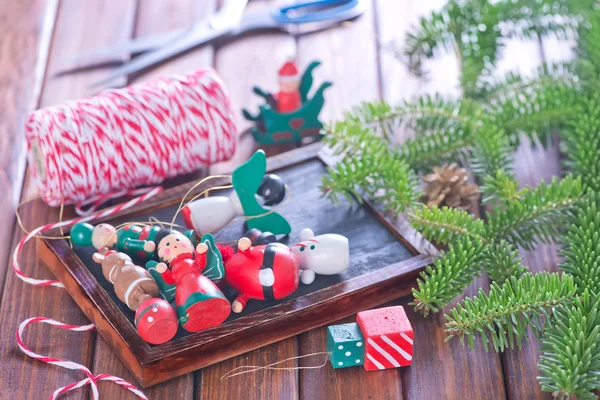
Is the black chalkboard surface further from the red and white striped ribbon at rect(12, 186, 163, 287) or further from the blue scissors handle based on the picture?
the blue scissors handle

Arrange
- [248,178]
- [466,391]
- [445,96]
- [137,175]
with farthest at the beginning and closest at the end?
1. [445,96]
2. [137,175]
3. [248,178]
4. [466,391]

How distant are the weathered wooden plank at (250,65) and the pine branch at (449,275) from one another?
37 centimetres

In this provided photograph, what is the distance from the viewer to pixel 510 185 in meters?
0.91

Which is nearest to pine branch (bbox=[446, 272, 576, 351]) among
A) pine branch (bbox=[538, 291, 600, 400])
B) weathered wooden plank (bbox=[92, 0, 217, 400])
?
pine branch (bbox=[538, 291, 600, 400])

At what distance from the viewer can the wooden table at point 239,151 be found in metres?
0.79

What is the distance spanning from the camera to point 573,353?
731 millimetres

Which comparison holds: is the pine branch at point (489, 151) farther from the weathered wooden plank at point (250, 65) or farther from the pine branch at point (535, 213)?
the weathered wooden plank at point (250, 65)

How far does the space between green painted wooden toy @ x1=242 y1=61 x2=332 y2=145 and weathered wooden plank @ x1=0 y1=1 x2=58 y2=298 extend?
321 millimetres

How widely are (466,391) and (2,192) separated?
638mm

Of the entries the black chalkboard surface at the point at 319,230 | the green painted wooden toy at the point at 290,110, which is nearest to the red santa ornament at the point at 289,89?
the green painted wooden toy at the point at 290,110

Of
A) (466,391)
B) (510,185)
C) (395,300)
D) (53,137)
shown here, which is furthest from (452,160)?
(53,137)

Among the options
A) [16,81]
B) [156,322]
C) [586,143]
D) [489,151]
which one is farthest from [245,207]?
[16,81]

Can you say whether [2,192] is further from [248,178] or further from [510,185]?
[510,185]

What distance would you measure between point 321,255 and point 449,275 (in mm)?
132
